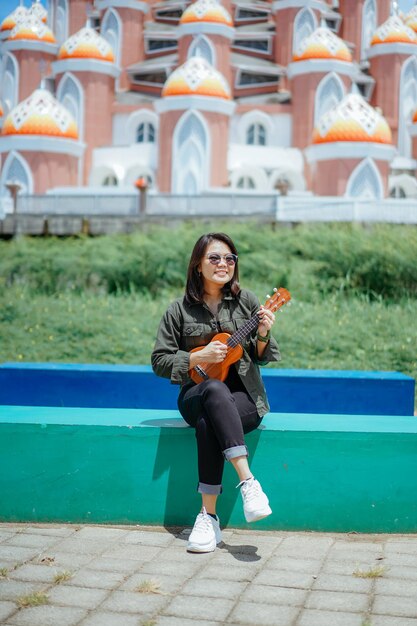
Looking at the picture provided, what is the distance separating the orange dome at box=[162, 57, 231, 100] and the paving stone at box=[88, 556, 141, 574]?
2310 centimetres

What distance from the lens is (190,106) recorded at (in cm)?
2502

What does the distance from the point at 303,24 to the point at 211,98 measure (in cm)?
951

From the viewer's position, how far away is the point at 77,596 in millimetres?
2723

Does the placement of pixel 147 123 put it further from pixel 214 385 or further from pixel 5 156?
pixel 214 385

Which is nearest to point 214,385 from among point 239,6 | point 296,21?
point 296,21

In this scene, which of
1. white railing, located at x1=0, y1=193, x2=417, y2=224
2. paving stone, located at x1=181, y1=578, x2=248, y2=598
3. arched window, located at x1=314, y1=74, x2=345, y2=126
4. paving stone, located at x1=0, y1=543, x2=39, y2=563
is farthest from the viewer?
arched window, located at x1=314, y1=74, x2=345, y2=126

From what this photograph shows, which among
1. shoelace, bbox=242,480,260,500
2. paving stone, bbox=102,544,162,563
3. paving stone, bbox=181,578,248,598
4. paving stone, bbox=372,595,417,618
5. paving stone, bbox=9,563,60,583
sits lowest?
paving stone, bbox=102,544,162,563

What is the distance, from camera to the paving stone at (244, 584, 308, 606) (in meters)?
2.72

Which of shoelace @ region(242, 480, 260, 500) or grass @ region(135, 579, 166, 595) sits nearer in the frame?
grass @ region(135, 579, 166, 595)

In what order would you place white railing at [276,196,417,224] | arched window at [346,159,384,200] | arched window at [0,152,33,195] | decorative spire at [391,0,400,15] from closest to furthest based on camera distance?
1. white railing at [276,196,417,224]
2. arched window at [346,159,384,200]
3. arched window at [0,152,33,195]
4. decorative spire at [391,0,400,15]

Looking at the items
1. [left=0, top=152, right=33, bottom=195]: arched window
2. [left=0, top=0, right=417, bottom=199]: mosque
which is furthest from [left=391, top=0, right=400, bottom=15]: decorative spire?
[left=0, top=152, right=33, bottom=195]: arched window

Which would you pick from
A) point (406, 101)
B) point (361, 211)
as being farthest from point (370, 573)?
point (406, 101)

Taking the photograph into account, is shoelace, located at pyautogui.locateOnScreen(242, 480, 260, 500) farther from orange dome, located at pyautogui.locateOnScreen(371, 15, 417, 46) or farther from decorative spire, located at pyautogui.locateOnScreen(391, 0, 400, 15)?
decorative spire, located at pyautogui.locateOnScreen(391, 0, 400, 15)

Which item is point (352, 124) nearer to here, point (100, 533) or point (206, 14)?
point (206, 14)
